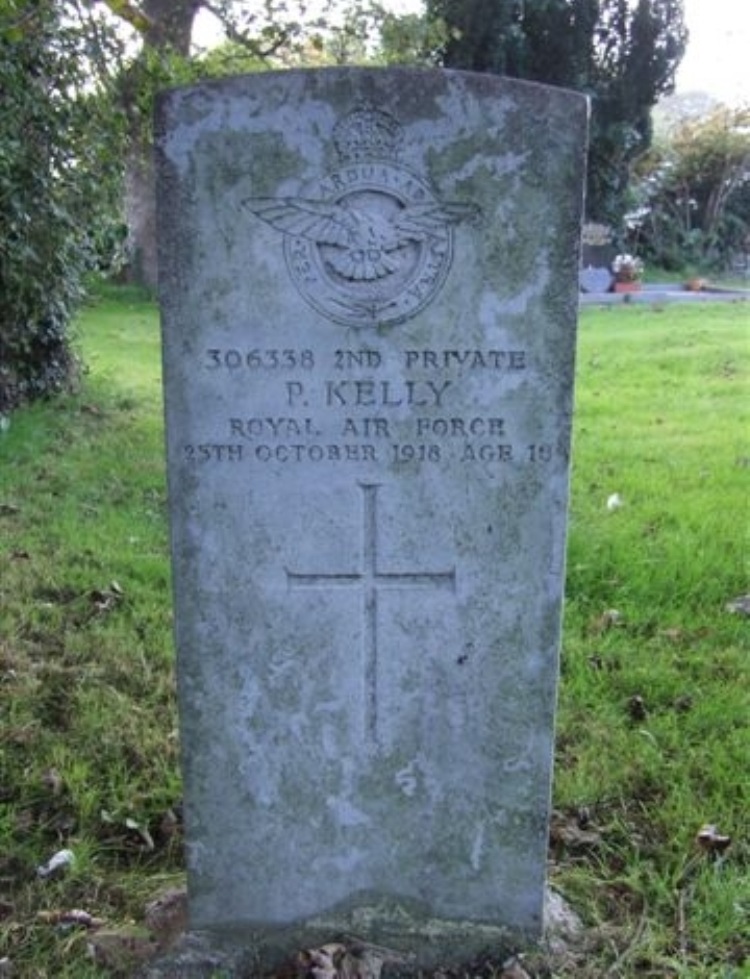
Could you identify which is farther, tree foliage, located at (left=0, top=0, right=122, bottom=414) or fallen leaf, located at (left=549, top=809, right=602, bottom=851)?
tree foliage, located at (left=0, top=0, right=122, bottom=414)

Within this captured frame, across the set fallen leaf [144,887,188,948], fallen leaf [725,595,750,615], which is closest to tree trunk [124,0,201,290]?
fallen leaf [725,595,750,615]

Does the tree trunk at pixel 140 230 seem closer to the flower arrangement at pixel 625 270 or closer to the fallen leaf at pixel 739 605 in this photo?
the flower arrangement at pixel 625 270

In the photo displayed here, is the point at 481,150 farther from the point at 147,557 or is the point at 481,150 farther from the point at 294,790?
the point at 147,557

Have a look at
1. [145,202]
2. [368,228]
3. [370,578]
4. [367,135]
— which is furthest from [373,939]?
[145,202]

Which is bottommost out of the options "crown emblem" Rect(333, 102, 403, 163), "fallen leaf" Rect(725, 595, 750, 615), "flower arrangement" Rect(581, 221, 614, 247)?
"fallen leaf" Rect(725, 595, 750, 615)

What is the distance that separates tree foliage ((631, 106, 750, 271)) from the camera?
93.7 feet

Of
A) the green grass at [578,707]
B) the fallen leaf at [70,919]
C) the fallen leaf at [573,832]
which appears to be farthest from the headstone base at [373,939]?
the fallen leaf at [573,832]

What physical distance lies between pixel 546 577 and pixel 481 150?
93 centimetres

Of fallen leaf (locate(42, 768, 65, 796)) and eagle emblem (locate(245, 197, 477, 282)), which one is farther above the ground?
eagle emblem (locate(245, 197, 477, 282))

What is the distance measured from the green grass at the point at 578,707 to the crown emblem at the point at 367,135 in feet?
6.22

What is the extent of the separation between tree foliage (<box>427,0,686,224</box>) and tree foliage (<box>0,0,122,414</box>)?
1497cm

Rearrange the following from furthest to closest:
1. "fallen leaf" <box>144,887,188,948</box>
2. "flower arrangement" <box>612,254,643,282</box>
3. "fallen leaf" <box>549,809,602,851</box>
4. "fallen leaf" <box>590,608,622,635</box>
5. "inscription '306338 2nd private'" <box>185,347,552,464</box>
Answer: "flower arrangement" <box>612,254,643,282</box> → "fallen leaf" <box>590,608,622,635</box> → "fallen leaf" <box>549,809,602,851</box> → "fallen leaf" <box>144,887,188,948</box> → "inscription '306338 2nd private'" <box>185,347,552,464</box>

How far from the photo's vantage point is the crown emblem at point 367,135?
6.97 ft

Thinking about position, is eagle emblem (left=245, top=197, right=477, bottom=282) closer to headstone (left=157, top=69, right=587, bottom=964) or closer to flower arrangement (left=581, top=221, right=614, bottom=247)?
headstone (left=157, top=69, right=587, bottom=964)
